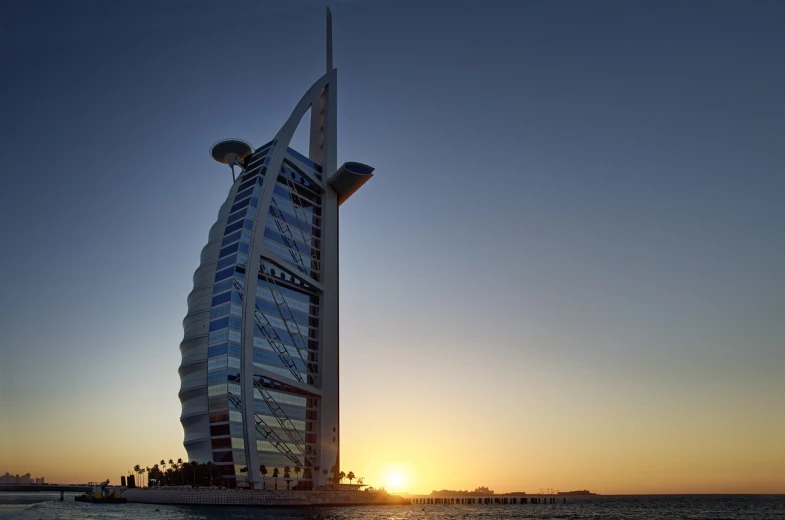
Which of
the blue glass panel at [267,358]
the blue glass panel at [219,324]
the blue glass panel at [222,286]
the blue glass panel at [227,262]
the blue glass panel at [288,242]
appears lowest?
the blue glass panel at [267,358]

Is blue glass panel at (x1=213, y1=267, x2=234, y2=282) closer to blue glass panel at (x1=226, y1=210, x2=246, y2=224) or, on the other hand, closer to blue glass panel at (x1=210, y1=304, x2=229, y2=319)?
blue glass panel at (x1=210, y1=304, x2=229, y2=319)

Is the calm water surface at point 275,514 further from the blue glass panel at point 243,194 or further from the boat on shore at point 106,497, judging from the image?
the blue glass panel at point 243,194

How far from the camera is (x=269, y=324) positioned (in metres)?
125

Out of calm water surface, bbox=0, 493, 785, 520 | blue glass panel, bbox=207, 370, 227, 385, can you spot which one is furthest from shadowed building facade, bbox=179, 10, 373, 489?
calm water surface, bbox=0, 493, 785, 520

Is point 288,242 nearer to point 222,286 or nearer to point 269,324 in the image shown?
point 269,324

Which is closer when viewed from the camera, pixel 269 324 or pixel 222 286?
pixel 222 286

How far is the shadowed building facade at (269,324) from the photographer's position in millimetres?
114250

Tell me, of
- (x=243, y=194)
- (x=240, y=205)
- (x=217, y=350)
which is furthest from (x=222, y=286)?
(x=243, y=194)

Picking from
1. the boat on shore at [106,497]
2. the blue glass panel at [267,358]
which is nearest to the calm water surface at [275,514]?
the boat on shore at [106,497]

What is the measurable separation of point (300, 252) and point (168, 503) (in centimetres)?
4904

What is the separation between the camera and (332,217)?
147 m

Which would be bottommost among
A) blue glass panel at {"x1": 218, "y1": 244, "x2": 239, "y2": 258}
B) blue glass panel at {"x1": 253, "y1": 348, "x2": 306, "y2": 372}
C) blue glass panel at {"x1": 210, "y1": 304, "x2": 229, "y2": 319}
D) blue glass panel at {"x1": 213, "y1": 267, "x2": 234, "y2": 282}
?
blue glass panel at {"x1": 253, "y1": 348, "x2": 306, "y2": 372}

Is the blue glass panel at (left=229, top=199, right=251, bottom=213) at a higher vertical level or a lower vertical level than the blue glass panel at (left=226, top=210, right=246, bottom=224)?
higher

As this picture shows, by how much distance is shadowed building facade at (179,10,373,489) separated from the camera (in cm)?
11425
